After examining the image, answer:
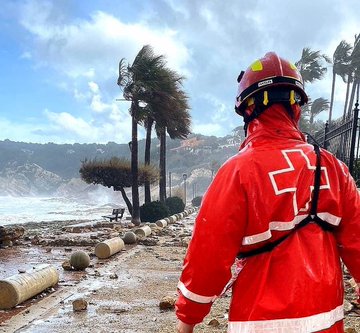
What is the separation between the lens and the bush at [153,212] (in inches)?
917

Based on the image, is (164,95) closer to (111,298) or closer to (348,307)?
(111,298)

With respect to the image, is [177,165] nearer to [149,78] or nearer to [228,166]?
[149,78]

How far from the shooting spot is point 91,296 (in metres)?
6.60

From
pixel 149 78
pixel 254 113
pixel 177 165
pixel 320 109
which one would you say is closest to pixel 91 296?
pixel 254 113

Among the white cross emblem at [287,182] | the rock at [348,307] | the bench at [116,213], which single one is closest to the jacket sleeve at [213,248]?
the white cross emblem at [287,182]

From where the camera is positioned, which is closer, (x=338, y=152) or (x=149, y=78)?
(x=338, y=152)

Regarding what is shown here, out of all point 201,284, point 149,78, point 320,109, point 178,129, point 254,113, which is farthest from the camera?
point 320,109

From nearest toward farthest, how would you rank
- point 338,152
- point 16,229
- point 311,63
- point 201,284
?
1. point 201,284
2. point 338,152
3. point 16,229
4. point 311,63

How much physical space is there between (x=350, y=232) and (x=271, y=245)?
38 centimetres

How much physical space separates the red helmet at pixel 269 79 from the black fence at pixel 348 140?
6.74 metres

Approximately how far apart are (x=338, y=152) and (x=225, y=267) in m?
8.53

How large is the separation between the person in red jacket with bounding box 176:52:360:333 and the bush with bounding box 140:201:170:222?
21384mm

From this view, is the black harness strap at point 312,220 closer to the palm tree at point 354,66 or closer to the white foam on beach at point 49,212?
the white foam on beach at point 49,212

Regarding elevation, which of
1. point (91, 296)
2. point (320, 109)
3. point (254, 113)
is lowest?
point (91, 296)
